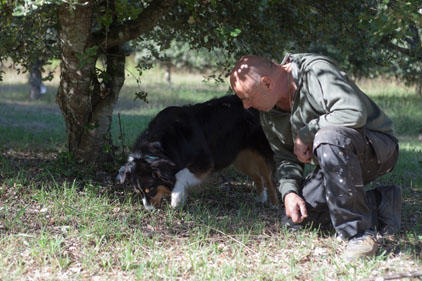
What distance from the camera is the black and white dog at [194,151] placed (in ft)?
17.2

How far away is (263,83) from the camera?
3.60 meters

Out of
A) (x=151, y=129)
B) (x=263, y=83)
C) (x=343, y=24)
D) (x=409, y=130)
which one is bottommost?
Answer: (x=409, y=130)

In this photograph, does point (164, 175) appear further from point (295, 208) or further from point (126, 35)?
point (295, 208)

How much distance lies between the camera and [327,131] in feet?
11.3

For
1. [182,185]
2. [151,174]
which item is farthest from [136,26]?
[182,185]

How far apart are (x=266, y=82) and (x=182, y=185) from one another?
2.00 m

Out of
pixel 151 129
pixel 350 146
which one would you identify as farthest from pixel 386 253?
pixel 151 129

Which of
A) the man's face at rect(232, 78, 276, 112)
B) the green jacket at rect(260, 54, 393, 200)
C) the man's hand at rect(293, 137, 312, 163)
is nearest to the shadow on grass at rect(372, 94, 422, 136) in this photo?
the green jacket at rect(260, 54, 393, 200)

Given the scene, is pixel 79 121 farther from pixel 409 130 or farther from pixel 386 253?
pixel 409 130

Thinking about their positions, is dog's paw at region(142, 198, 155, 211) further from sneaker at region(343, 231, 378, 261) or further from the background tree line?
sneaker at region(343, 231, 378, 261)

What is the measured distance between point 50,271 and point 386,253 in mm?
2352

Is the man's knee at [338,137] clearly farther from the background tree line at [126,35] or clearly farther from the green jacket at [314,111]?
the background tree line at [126,35]

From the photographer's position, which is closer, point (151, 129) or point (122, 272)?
point (122, 272)

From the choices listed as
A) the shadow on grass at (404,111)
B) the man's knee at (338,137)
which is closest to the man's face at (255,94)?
the man's knee at (338,137)
